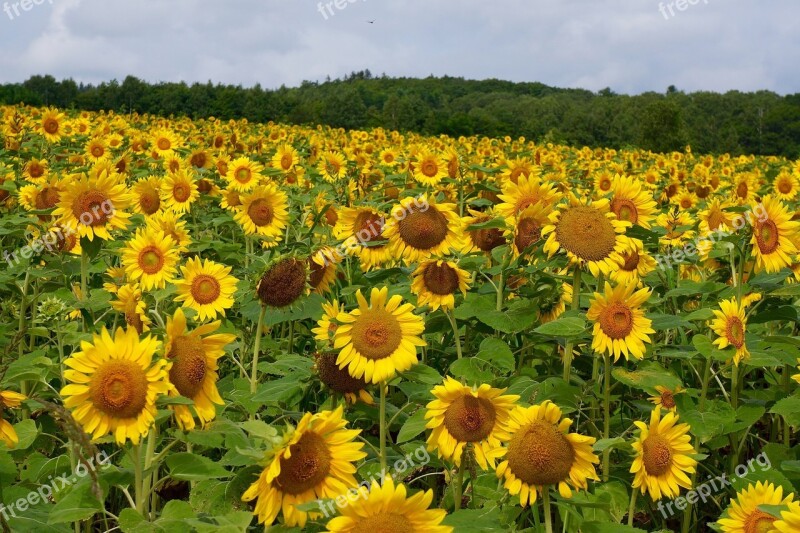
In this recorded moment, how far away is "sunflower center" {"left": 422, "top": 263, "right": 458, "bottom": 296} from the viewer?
121 inches

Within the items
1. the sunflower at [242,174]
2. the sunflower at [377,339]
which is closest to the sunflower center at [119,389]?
the sunflower at [377,339]

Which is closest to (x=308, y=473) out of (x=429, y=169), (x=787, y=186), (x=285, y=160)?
(x=429, y=169)

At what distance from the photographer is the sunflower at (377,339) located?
8.23ft

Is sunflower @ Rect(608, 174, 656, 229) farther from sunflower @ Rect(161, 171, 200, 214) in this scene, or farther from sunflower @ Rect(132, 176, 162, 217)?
sunflower @ Rect(161, 171, 200, 214)

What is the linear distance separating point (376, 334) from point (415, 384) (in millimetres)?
547

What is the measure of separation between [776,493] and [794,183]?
7492 mm

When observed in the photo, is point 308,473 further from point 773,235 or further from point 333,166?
point 333,166

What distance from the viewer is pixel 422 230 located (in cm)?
339

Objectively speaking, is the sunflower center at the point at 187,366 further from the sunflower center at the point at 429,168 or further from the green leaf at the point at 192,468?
the sunflower center at the point at 429,168

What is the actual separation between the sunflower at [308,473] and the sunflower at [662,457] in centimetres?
105

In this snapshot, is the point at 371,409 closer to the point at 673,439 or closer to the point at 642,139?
the point at 673,439

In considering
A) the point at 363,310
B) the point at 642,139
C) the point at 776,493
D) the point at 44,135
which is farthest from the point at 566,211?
the point at 642,139

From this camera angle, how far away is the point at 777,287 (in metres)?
3.25

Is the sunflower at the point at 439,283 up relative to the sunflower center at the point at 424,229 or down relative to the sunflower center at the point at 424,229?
down
